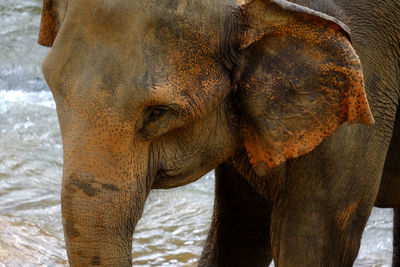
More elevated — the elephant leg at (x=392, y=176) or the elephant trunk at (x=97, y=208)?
the elephant trunk at (x=97, y=208)

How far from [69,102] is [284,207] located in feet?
3.07

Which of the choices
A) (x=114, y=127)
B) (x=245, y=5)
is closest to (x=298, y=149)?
(x=245, y=5)

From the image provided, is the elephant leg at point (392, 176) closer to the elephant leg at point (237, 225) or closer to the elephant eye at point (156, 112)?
the elephant leg at point (237, 225)

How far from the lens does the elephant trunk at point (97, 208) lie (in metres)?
1.89

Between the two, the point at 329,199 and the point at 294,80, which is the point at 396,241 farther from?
the point at 294,80

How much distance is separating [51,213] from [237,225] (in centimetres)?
188

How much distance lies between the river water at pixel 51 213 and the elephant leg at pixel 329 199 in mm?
1325

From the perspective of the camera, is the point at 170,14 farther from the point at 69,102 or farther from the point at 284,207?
the point at 284,207

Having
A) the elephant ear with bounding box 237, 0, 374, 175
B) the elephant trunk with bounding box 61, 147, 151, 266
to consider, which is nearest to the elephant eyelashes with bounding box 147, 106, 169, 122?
the elephant trunk with bounding box 61, 147, 151, 266

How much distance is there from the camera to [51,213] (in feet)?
15.6

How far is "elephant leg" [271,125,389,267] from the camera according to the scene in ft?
8.06

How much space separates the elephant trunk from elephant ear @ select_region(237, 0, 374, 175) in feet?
1.63

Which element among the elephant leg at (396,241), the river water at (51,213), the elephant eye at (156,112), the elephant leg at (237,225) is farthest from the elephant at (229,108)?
the river water at (51,213)

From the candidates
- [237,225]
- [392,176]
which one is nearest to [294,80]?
[392,176]
